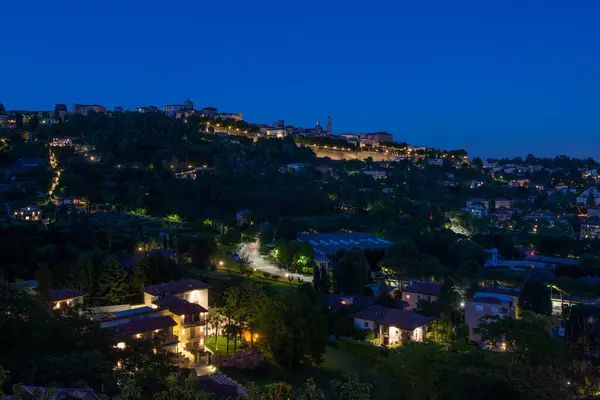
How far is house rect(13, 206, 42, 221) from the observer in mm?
31142

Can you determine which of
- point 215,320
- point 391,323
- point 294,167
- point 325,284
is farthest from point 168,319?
point 294,167

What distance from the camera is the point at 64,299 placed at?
15.5 meters

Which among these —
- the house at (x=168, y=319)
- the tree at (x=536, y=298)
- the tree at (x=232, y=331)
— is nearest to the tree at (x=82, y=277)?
the house at (x=168, y=319)

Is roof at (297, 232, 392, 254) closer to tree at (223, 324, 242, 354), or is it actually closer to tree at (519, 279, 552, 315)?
tree at (519, 279, 552, 315)

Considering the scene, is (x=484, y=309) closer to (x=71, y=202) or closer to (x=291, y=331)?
(x=291, y=331)

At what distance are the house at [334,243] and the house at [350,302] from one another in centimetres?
661

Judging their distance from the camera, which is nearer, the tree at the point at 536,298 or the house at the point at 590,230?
the tree at the point at 536,298

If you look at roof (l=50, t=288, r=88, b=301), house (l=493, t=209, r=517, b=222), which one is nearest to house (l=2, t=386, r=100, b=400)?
roof (l=50, t=288, r=88, b=301)

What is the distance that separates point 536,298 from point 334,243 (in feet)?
46.0

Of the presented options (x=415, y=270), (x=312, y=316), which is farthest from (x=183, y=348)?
(x=415, y=270)

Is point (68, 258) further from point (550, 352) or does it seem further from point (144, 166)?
point (144, 166)

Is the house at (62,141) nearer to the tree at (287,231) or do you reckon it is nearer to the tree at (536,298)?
the tree at (287,231)

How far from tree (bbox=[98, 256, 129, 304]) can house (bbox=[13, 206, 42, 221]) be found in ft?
51.3

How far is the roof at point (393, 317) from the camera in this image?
1798 cm
